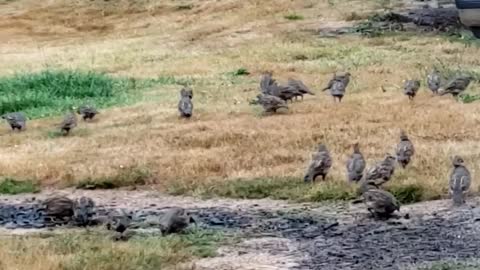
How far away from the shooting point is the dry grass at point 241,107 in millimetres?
14898

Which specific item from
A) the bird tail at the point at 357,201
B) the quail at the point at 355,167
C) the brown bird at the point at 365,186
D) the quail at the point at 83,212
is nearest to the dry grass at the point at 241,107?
the quail at the point at 355,167

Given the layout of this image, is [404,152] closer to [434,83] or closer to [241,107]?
[434,83]

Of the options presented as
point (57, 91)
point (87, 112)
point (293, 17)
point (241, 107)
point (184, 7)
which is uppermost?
point (87, 112)

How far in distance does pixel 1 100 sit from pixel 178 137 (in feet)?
18.6

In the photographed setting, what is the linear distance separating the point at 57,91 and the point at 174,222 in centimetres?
1157

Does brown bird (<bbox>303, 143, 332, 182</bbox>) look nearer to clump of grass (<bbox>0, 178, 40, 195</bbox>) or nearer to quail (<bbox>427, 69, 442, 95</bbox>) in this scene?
clump of grass (<bbox>0, 178, 40, 195</bbox>)

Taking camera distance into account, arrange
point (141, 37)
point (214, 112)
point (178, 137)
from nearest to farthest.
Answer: point (178, 137)
point (214, 112)
point (141, 37)

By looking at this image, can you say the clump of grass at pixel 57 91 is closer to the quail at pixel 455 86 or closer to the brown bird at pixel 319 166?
the quail at pixel 455 86

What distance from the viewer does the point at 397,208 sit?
1164 cm

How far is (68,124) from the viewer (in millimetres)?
17844

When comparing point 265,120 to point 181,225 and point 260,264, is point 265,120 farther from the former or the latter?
point 260,264

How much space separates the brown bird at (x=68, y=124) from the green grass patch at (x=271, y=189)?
13.5ft

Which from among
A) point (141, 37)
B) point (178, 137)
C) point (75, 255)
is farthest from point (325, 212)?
point (141, 37)

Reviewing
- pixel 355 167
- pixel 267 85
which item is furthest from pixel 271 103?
pixel 355 167
